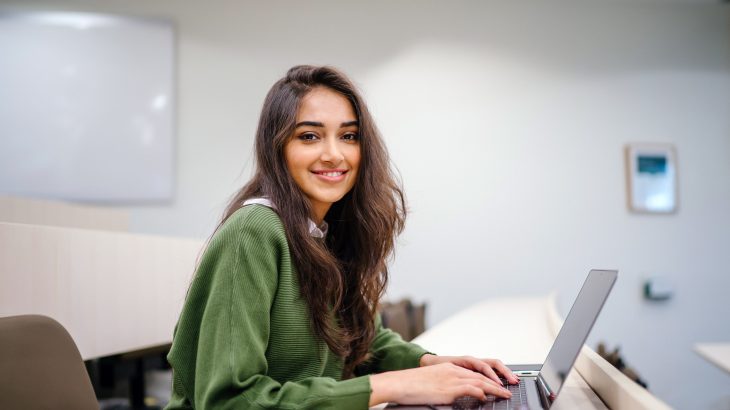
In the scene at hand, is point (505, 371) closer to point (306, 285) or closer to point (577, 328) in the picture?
point (577, 328)

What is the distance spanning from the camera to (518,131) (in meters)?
4.50

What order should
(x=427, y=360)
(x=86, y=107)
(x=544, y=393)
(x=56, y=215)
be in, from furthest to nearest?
(x=86, y=107)
(x=56, y=215)
(x=427, y=360)
(x=544, y=393)

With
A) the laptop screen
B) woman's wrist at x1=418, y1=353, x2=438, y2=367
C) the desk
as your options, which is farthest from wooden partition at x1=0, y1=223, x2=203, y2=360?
the desk

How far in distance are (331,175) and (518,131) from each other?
139 inches

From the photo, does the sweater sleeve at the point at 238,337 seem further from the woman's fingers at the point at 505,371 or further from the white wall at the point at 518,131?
the white wall at the point at 518,131

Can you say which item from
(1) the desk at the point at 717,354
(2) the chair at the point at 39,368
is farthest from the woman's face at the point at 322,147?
(1) the desk at the point at 717,354

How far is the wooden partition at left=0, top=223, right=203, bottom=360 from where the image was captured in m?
1.40

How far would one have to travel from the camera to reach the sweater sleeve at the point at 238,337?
0.90 m

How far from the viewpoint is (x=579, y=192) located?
4441 mm

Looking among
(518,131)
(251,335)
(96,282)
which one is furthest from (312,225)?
(518,131)

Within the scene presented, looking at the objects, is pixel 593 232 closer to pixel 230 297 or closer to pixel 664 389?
pixel 664 389

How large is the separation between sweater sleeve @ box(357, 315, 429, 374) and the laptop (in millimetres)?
288

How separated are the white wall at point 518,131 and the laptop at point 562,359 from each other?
3339 millimetres

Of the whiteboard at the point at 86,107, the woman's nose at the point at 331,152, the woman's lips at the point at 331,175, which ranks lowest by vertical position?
the woman's lips at the point at 331,175
